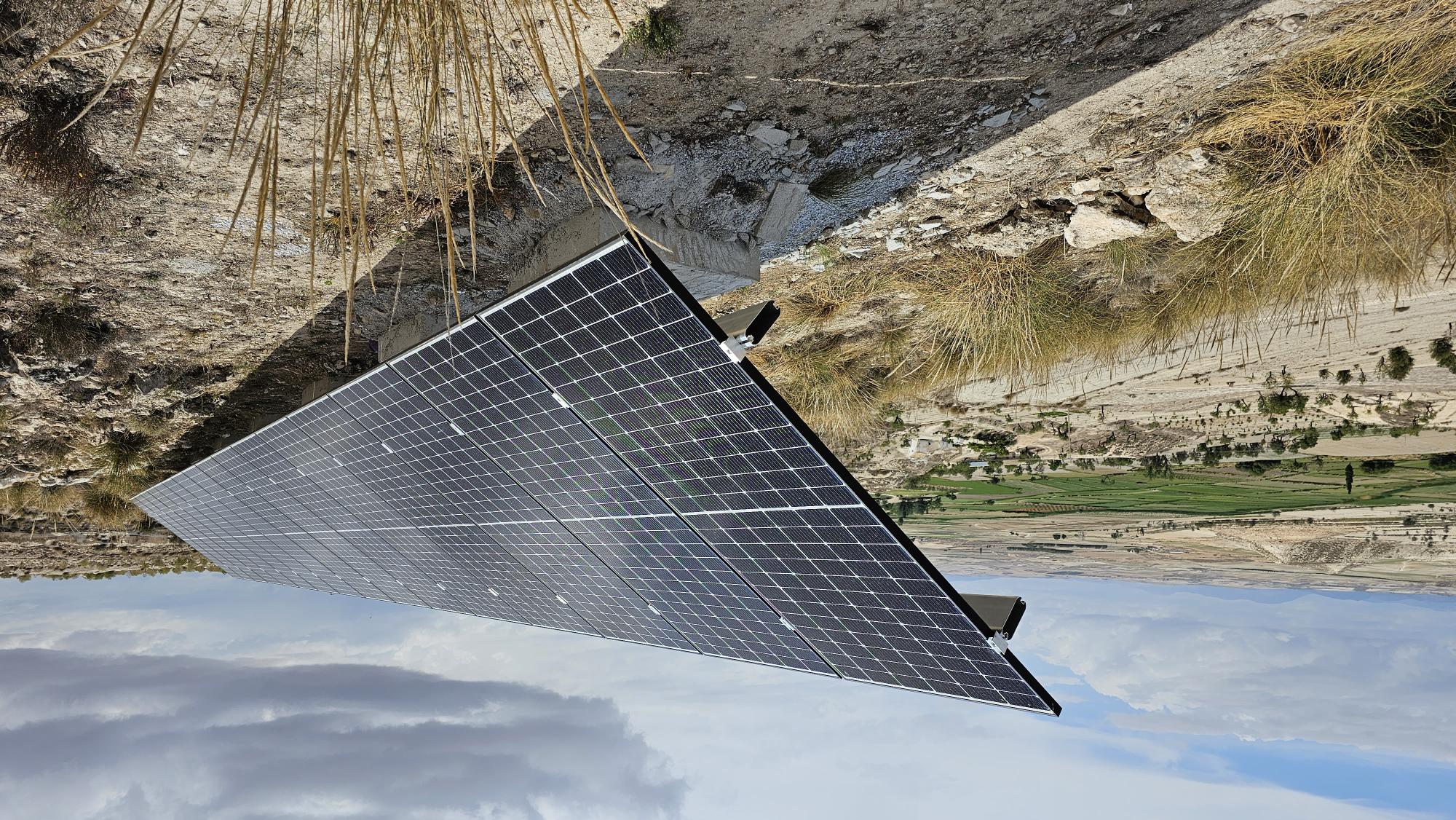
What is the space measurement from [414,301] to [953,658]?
4882mm

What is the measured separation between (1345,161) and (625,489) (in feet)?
16.2

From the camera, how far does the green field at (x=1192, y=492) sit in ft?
21.6

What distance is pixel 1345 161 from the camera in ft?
14.3

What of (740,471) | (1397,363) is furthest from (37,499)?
(1397,363)

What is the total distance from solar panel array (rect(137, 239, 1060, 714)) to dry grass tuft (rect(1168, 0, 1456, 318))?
A: 10.8 ft

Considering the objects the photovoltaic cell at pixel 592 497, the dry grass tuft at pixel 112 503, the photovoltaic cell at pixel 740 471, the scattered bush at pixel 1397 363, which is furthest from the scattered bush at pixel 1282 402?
the dry grass tuft at pixel 112 503

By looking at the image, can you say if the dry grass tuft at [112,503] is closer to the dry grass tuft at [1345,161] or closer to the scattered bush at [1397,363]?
the dry grass tuft at [1345,161]

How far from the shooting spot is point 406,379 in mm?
5516

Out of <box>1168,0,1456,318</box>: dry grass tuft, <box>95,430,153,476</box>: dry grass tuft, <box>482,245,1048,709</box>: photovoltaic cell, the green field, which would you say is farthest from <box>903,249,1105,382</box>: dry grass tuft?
<box>95,430,153,476</box>: dry grass tuft

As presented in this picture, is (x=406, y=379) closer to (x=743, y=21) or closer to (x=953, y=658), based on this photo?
(x=743, y=21)

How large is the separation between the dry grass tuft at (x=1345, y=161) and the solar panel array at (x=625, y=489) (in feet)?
10.8

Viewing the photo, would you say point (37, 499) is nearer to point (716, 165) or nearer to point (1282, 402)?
point (716, 165)

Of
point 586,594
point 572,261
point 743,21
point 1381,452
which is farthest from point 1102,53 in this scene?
point 586,594

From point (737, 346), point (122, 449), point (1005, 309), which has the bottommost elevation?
point (122, 449)
